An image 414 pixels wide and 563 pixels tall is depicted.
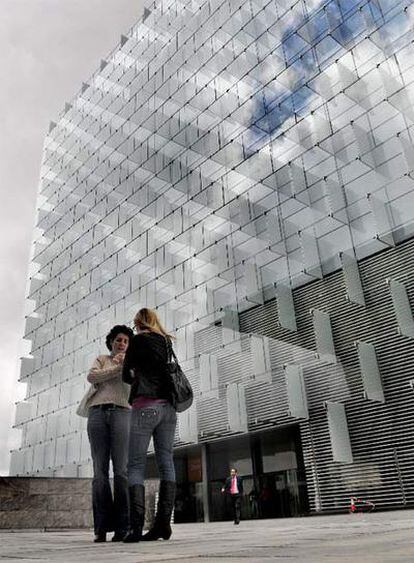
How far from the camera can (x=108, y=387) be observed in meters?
4.67

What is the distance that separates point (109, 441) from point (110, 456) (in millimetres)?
184

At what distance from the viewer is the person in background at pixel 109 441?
14.9ft

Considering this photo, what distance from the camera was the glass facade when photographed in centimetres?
1848

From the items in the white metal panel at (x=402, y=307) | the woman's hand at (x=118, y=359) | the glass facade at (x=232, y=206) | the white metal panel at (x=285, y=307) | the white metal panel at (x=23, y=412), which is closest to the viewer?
the woman's hand at (x=118, y=359)

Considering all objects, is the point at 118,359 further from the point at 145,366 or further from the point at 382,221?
the point at 382,221

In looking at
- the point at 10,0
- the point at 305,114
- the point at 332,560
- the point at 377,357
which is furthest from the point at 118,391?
the point at 10,0

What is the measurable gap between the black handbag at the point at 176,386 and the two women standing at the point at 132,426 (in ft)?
0.13

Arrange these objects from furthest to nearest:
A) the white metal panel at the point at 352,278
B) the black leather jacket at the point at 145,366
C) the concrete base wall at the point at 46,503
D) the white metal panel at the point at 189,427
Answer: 1. the white metal panel at the point at 189,427
2. the white metal panel at the point at 352,278
3. the concrete base wall at the point at 46,503
4. the black leather jacket at the point at 145,366

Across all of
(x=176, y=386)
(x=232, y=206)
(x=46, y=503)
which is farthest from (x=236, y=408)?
(x=176, y=386)

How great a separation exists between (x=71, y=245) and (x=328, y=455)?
22.0 meters

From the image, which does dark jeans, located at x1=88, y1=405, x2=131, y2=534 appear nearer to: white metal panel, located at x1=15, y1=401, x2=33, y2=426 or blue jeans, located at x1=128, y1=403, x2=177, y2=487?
blue jeans, located at x1=128, y1=403, x2=177, y2=487

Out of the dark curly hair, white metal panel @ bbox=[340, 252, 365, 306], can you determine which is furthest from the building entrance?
the dark curly hair

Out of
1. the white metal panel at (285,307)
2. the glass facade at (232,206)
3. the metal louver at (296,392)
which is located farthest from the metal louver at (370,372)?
the white metal panel at (285,307)

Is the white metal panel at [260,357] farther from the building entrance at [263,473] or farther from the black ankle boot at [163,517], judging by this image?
the black ankle boot at [163,517]
